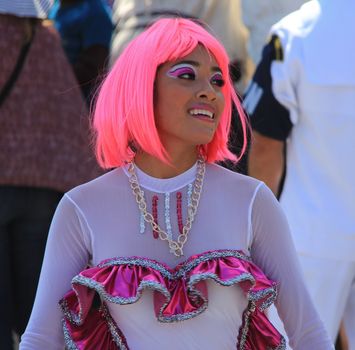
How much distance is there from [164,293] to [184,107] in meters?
0.51

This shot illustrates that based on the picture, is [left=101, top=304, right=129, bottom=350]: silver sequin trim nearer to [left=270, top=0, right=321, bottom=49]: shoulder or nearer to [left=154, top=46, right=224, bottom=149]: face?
[left=154, top=46, right=224, bottom=149]: face

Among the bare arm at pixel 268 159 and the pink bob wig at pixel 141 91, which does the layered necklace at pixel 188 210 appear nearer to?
the pink bob wig at pixel 141 91

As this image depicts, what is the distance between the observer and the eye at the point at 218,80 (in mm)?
2954

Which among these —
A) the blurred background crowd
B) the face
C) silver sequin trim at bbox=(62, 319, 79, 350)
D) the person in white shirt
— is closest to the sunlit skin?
the face

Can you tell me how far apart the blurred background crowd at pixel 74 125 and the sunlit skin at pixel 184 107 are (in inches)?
40.4

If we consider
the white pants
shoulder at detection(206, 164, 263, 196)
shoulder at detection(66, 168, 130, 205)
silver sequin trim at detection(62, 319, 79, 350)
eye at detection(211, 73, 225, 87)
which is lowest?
the white pants

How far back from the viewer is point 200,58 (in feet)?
9.59

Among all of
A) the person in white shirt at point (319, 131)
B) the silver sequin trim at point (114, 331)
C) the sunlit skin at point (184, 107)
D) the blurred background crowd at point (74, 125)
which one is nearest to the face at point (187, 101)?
the sunlit skin at point (184, 107)

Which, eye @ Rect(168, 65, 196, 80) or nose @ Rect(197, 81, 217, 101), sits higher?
eye @ Rect(168, 65, 196, 80)

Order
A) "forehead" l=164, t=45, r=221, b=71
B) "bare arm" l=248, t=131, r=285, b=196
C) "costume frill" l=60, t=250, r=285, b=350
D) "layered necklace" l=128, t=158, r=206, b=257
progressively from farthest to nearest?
"bare arm" l=248, t=131, r=285, b=196 → "forehead" l=164, t=45, r=221, b=71 → "layered necklace" l=128, t=158, r=206, b=257 → "costume frill" l=60, t=250, r=285, b=350

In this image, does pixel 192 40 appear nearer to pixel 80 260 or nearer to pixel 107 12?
pixel 80 260

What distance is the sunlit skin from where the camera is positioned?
9.46ft

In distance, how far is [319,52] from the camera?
13.4ft

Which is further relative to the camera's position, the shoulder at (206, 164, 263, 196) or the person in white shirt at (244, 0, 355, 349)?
the person in white shirt at (244, 0, 355, 349)
